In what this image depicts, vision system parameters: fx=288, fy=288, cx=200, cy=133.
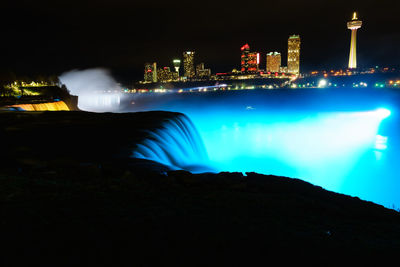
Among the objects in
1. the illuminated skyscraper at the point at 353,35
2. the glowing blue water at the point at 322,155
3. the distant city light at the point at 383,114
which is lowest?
the glowing blue water at the point at 322,155

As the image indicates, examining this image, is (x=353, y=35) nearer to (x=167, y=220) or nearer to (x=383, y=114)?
(x=383, y=114)

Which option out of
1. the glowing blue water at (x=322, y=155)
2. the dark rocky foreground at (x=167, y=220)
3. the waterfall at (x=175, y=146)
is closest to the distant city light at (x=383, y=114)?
the glowing blue water at (x=322, y=155)

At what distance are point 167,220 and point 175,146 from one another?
7.42m

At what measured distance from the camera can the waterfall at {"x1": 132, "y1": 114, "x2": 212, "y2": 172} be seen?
9445 mm

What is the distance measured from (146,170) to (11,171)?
2877 mm

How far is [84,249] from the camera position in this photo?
124 inches

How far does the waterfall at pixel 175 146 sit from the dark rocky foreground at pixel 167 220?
181cm

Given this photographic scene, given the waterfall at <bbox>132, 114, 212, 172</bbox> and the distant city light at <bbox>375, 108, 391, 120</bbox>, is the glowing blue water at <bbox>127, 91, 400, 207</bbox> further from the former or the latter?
the distant city light at <bbox>375, 108, 391, 120</bbox>

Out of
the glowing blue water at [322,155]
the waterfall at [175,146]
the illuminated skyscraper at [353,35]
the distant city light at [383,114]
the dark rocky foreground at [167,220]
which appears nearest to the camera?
the dark rocky foreground at [167,220]

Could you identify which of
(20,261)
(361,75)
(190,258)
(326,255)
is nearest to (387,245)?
(326,255)

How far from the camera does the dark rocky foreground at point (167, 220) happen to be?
3.17 metres

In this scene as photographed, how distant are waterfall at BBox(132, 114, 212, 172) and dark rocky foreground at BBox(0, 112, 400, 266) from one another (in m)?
1.81

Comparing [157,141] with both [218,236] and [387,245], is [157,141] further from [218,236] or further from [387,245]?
[387,245]

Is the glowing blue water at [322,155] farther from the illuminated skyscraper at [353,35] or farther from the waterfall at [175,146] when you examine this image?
the illuminated skyscraper at [353,35]
